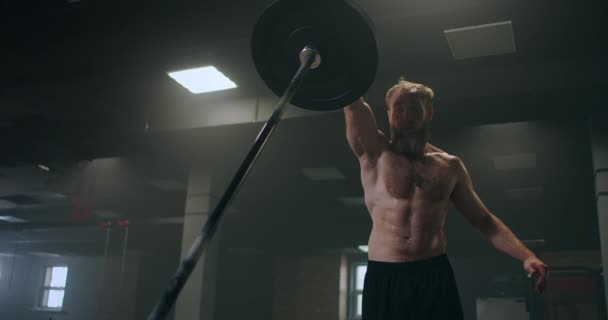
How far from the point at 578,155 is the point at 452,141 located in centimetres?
156

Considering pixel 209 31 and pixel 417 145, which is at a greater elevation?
pixel 209 31

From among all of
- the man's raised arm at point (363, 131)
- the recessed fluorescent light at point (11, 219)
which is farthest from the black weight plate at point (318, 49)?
the recessed fluorescent light at point (11, 219)

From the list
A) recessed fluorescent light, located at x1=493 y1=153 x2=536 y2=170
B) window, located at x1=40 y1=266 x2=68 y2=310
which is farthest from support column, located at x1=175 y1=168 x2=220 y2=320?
window, located at x1=40 y1=266 x2=68 y2=310

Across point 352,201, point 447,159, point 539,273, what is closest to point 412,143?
point 447,159

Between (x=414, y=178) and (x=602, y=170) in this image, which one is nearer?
(x=414, y=178)

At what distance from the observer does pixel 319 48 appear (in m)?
1.02

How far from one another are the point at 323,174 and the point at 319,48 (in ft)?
20.8

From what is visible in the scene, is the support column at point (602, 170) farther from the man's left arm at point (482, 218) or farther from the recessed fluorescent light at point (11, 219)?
the recessed fluorescent light at point (11, 219)

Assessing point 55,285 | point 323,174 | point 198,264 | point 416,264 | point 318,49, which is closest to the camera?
point 318,49

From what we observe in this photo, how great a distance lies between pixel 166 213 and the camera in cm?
1023

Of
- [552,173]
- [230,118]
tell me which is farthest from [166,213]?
[552,173]

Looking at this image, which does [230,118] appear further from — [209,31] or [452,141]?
[452,141]

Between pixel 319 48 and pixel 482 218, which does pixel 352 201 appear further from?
pixel 319 48

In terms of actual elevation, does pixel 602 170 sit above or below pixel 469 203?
above
